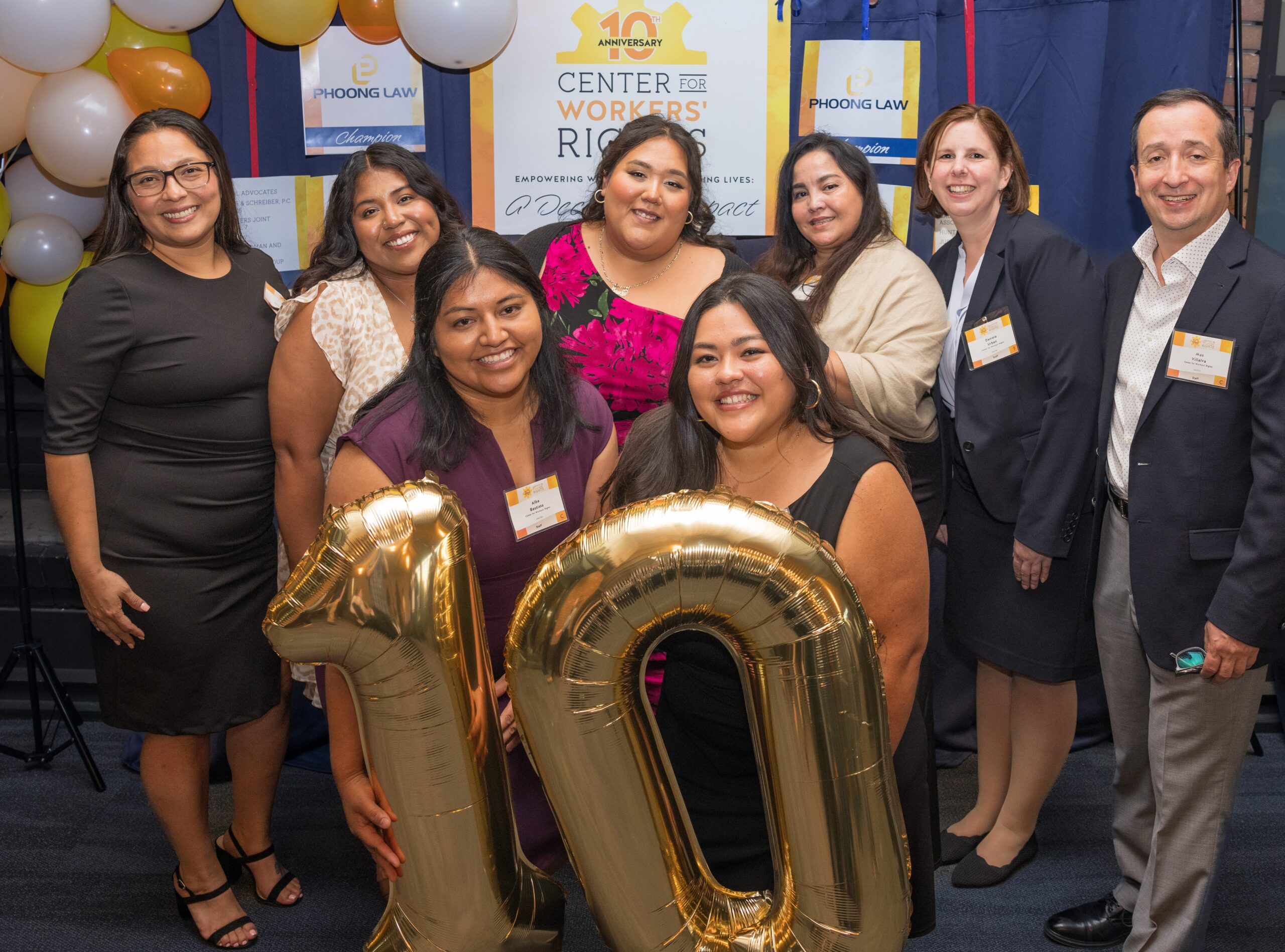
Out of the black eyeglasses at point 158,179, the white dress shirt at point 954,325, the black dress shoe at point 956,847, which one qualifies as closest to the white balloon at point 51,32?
the black eyeglasses at point 158,179

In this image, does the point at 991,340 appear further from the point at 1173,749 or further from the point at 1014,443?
the point at 1173,749

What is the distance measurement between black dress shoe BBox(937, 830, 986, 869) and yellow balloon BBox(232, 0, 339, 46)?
2.66 meters

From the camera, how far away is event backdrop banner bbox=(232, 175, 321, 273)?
3109 millimetres

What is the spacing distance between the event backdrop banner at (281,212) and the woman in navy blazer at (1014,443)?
1738 mm

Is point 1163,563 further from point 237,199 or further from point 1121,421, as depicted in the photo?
point 237,199

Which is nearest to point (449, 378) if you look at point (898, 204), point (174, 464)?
point (174, 464)

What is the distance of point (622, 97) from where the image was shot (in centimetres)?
307

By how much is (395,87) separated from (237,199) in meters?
0.56

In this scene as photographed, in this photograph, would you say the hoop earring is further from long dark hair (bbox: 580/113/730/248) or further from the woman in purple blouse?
long dark hair (bbox: 580/113/730/248)

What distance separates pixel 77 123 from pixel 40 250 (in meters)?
0.35

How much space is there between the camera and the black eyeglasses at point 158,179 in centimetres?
207

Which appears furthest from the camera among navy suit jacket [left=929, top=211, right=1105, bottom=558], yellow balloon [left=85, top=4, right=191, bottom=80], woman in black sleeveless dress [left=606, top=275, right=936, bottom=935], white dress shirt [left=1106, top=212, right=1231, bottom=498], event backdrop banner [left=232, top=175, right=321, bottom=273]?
event backdrop banner [left=232, top=175, right=321, bottom=273]

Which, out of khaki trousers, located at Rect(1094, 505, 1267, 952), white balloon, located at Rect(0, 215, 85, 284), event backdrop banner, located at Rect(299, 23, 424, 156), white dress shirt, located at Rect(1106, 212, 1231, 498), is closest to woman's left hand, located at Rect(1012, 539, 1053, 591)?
khaki trousers, located at Rect(1094, 505, 1267, 952)

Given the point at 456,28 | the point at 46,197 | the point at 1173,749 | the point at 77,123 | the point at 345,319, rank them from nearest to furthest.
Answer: the point at 1173,749 < the point at 345,319 < the point at 77,123 < the point at 456,28 < the point at 46,197
